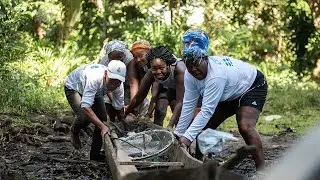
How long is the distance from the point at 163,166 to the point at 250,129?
828 millimetres

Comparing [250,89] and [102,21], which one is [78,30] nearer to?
[102,21]

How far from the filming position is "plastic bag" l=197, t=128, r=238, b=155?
4.91m

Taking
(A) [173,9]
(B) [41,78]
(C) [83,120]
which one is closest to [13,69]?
(B) [41,78]

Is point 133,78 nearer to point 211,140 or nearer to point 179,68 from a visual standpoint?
point 179,68

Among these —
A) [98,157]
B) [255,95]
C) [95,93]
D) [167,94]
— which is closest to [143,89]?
[167,94]

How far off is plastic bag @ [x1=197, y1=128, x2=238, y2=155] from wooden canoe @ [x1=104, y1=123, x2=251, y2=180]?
218 mm

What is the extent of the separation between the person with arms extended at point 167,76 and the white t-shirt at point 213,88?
801 millimetres

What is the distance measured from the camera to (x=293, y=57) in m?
19.2

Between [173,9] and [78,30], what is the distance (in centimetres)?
296

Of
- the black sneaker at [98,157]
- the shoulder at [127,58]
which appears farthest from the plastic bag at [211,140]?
the shoulder at [127,58]

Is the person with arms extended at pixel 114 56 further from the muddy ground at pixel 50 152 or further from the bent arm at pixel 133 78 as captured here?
the muddy ground at pixel 50 152

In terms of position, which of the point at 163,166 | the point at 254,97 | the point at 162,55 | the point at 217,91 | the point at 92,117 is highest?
the point at 162,55

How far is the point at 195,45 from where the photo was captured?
16.8 feet

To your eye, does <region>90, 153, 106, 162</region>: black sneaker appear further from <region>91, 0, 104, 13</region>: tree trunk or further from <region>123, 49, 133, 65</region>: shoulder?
<region>91, 0, 104, 13</region>: tree trunk
